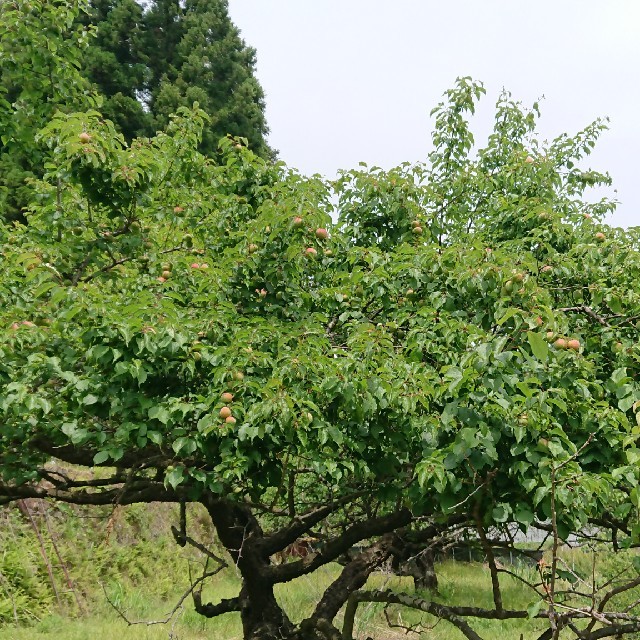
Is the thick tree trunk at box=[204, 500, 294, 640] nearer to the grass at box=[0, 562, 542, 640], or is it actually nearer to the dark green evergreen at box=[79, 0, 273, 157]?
the grass at box=[0, 562, 542, 640]

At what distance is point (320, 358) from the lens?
3127 millimetres

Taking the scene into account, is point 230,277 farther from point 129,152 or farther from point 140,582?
point 140,582

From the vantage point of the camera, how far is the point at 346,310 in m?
3.96

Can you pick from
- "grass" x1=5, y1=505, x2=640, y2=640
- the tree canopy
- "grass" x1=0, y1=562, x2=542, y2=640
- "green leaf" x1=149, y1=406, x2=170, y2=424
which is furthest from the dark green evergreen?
"green leaf" x1=149, y1=406, x2=170, y2=424

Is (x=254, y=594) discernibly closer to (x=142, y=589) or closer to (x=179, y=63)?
(x=142, y=589)

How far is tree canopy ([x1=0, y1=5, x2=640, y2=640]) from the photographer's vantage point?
2.70 meters

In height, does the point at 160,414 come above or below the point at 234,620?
above

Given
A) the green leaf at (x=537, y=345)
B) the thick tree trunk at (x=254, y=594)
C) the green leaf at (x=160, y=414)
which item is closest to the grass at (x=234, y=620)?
the thick tree trunk at (x=254, y=594)

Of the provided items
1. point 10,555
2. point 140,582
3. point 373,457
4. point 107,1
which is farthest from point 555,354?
point 107,1

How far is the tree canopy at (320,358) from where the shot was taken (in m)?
2.70

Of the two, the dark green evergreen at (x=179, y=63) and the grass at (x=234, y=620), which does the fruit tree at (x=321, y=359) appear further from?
the dark green evergreen at (x=179, y=63)

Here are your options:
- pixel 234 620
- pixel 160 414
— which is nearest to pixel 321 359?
pixel 160 414

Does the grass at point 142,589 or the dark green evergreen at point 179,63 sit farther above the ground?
the dark green evergreen at point 179,63

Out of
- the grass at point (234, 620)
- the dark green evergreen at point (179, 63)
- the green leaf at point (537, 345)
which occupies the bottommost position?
the grass at point (234, 620)
